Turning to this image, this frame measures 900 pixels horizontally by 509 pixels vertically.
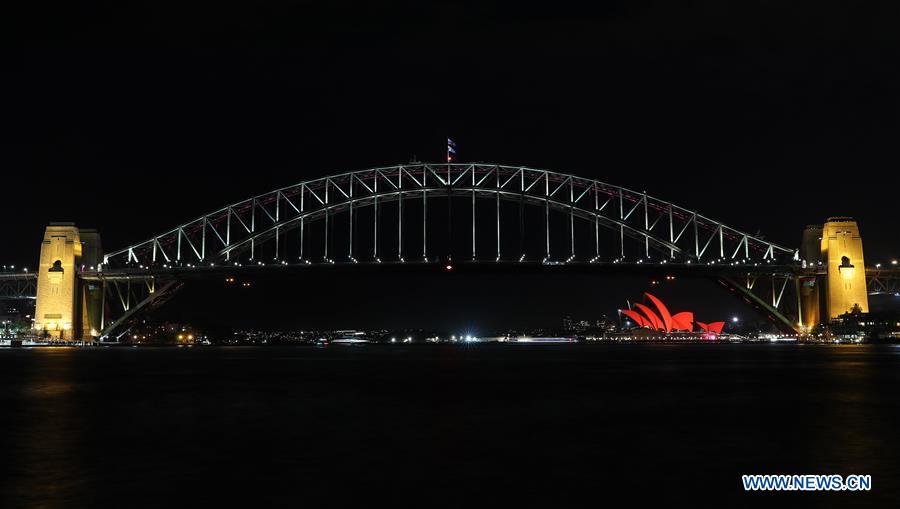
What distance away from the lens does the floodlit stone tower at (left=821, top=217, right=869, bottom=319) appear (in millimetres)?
97312

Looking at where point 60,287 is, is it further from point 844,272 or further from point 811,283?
point 844,272

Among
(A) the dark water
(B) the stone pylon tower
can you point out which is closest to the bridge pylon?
(A) the dark water

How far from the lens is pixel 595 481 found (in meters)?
13.9

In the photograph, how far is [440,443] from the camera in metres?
18.0

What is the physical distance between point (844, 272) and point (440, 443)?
294 ft

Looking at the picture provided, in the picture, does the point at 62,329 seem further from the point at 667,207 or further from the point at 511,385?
the point at 511,385

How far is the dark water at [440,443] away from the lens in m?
13.1

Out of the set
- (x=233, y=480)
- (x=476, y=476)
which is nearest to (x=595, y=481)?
(x=476, y=476)

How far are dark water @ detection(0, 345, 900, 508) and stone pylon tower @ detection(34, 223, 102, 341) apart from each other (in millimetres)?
71106

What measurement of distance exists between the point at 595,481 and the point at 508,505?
88.2 inches

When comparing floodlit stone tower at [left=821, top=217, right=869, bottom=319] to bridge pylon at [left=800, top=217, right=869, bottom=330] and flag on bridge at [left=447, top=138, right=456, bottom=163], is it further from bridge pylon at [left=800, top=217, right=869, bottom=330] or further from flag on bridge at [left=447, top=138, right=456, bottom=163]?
flag on bridge at [left=447, top=138, right=456, bottom=163]

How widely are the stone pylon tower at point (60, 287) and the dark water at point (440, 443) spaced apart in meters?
71.1

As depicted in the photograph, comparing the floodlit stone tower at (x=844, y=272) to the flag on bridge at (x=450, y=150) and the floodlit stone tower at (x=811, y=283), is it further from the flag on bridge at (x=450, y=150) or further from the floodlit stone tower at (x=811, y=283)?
the flag on bridge at (x=450, y=150)

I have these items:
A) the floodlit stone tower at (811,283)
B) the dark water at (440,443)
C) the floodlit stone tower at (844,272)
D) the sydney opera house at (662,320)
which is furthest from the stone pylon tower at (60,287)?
the sydney opera house at (662,320)
